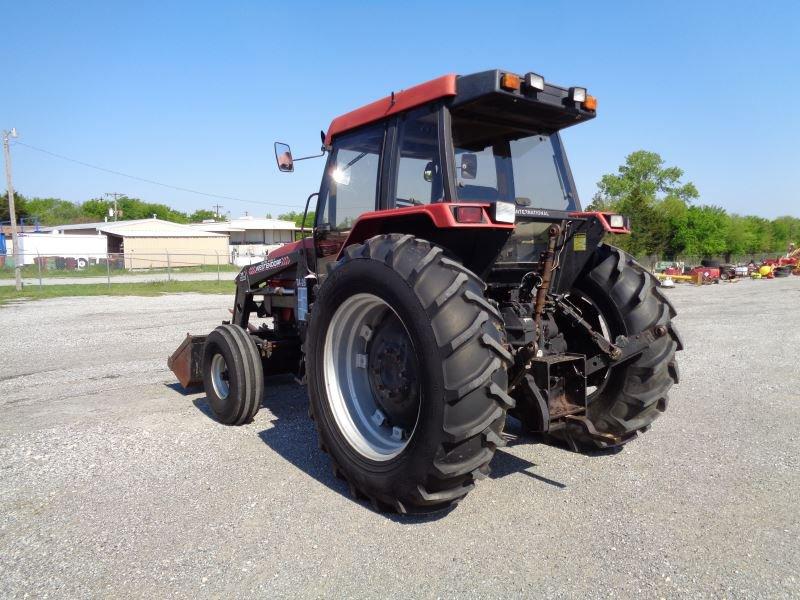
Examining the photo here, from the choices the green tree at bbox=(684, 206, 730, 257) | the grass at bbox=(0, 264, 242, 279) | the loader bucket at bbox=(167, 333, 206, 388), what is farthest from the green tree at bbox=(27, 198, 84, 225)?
the loader bucket at bbox=(167, 333, 206, 388)

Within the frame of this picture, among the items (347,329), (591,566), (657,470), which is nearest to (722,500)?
(657,470)

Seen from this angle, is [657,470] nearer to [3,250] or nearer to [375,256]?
[375,256]

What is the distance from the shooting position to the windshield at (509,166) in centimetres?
383

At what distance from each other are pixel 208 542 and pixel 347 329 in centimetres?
160

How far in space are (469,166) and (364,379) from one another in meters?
1.67

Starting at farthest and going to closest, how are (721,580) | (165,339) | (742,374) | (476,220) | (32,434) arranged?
1. (165,339)
2. (742,374)
3. (32,434)
4. (476,220)
5. (721,580)

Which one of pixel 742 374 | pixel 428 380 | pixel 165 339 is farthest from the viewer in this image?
pixel 165 339

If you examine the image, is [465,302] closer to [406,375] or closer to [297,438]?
[406,375]

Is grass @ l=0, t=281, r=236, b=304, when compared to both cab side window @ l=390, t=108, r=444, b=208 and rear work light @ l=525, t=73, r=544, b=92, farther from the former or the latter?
rear work light @ l=525, t=73, r=544, b=92

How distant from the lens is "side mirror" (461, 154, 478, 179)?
150 inches

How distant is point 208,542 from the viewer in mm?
3121

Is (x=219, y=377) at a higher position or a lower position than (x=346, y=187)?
lower

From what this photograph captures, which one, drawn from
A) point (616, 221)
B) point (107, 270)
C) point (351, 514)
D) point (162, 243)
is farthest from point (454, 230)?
point (162, 243)

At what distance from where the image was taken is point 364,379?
4020 mm
